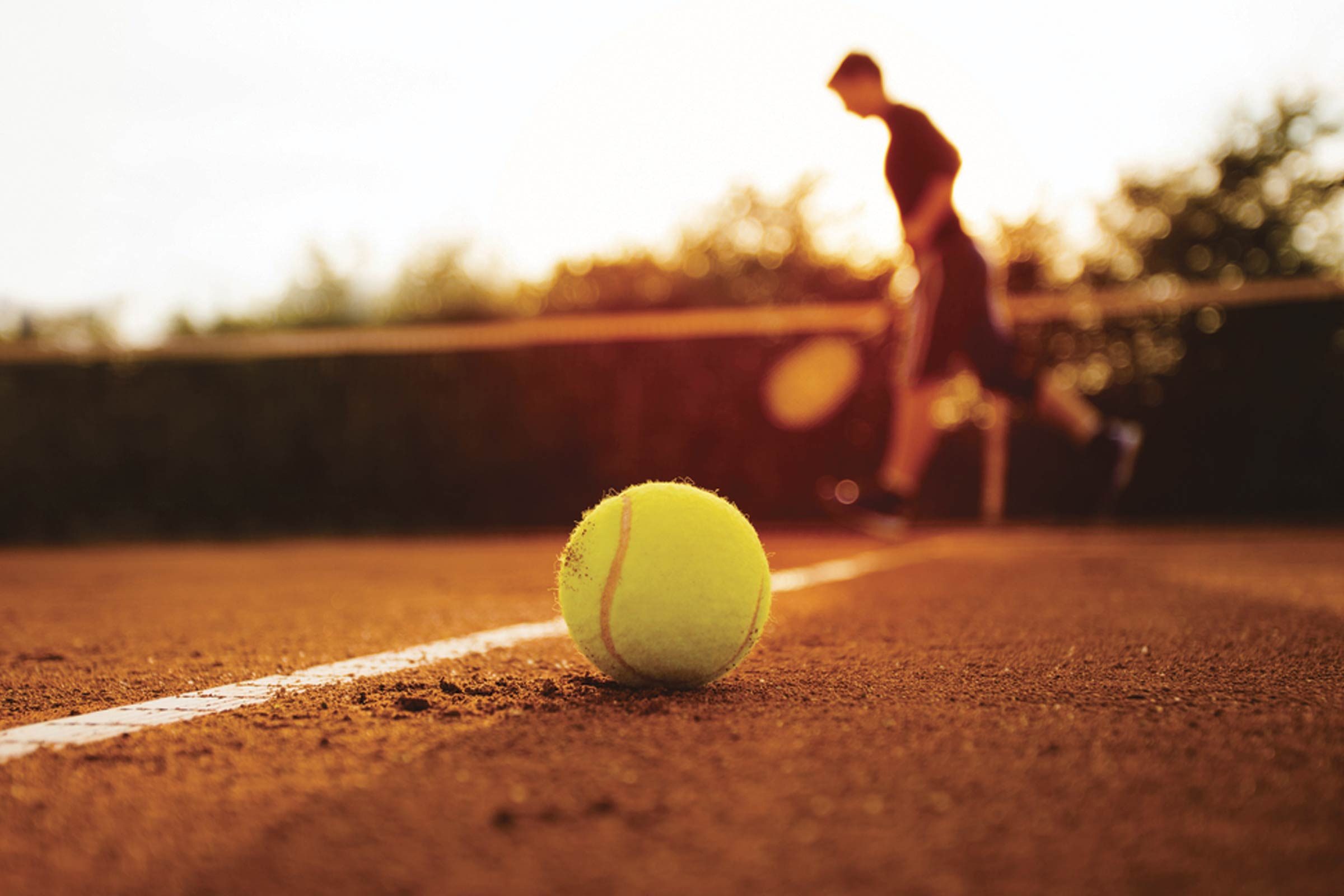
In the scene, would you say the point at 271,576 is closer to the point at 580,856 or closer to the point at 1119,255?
the point at 580,856

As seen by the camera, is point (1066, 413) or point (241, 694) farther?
point (1066, 413)

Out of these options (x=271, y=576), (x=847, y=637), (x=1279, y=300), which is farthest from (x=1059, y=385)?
(x=847, y=637)

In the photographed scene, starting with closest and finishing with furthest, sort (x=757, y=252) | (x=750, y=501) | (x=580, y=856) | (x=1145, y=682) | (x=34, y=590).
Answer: (x=580, y=856)
(x=1145, y=682)
(x=34, y=590)
(x=750, y=501)
(x=757, y=252)

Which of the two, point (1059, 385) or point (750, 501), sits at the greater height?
point (1059, 385)

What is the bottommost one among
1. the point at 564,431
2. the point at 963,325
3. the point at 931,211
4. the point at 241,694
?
the point at 564,431

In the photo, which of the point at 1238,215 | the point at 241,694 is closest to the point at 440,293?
the point at 1238,215

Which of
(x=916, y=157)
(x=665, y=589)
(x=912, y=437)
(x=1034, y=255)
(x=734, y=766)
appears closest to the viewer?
(x=734, y=766)

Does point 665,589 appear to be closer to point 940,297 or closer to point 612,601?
point 612,601

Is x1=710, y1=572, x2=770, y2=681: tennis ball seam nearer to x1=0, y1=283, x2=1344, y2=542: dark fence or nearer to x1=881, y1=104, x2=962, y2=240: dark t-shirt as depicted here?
x1=881, y1=104, x2=962, y2=240: dark t-shirt
